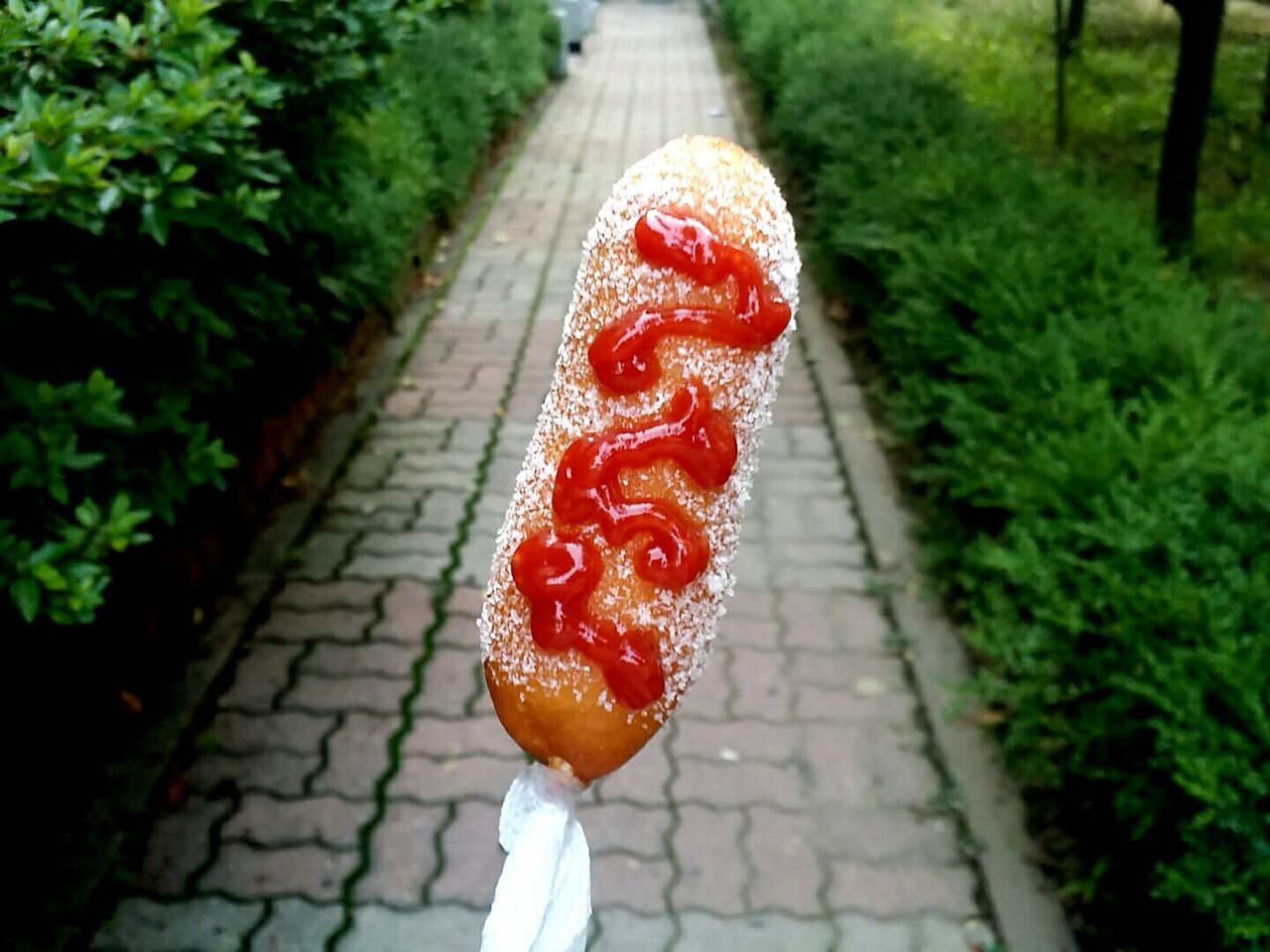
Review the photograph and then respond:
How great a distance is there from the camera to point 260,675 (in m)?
3.71

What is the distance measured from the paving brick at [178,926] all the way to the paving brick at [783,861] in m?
1.35

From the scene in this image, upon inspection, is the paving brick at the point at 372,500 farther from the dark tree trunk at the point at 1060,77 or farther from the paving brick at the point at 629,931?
the dark tree trunk at the point at 1060,77

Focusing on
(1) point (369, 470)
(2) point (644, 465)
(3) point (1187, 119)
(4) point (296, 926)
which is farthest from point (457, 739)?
(3) point (1187, 119)

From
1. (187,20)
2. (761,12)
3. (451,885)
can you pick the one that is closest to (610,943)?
(451,885)

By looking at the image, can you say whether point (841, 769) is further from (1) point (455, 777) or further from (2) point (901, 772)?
(1) point (455, 777)

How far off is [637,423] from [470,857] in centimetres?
210

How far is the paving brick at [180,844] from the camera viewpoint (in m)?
2.95

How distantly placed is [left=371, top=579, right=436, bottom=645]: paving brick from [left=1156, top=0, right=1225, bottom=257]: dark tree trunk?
4.41m

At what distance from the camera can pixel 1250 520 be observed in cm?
283

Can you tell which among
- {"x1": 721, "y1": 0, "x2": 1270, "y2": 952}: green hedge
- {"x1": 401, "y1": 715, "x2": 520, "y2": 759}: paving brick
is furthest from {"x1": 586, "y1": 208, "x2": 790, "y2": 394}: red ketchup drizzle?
{"x1": 401, "y1": 715, "x2": 520, "y2": 759}: paving brick

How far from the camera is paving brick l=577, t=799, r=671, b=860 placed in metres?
3.09

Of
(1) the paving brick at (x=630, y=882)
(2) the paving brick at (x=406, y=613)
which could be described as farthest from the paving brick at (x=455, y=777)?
(2) the paving brick at (x=406, y=613)

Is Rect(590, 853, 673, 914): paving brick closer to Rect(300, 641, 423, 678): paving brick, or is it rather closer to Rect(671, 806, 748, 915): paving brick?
Rect(671, 806, 748, 915): paving brick

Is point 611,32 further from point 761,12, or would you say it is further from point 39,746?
point 39,746
